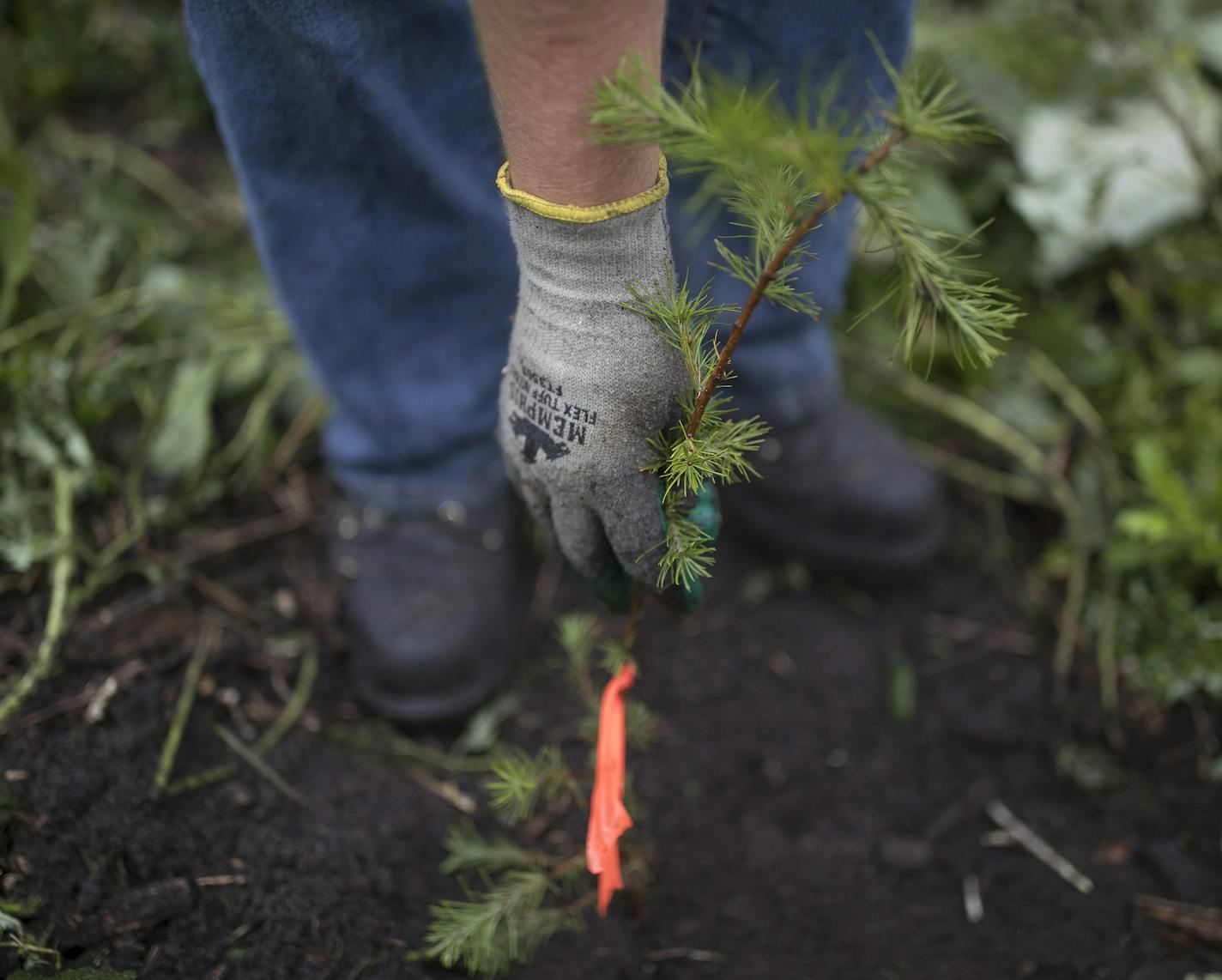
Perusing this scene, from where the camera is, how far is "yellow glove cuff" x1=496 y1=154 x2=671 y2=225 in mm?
834

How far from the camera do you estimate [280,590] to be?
1.63 m

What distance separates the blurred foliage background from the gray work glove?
0.87 meters

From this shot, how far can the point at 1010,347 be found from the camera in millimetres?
1991

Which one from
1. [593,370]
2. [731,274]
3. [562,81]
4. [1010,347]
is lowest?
[1010,347]

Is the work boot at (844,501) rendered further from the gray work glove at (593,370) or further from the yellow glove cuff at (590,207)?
the yellow glove cuff at (590,207)

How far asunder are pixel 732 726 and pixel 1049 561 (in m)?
0.70

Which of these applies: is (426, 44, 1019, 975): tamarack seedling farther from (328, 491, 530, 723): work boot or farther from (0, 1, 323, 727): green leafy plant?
(0, 1, 323, 727): green leafy plant

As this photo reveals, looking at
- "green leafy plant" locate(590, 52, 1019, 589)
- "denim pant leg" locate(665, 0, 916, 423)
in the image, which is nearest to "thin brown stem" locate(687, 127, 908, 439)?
"green leafy plant" locate(590, 52, 1019, 589)

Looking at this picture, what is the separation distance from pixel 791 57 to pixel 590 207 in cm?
64

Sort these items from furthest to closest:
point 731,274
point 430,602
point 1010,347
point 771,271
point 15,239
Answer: point 1010,347
point 15,239
point 430,602
point 731,274
point 771,271

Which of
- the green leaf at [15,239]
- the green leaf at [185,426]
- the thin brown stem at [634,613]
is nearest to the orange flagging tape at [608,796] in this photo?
the thin brown stem at [634,613]

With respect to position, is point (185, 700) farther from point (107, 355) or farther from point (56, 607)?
point (107, 355)

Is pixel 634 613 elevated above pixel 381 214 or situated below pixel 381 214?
below

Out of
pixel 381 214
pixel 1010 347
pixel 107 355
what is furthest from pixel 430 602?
pixel 1010 347
